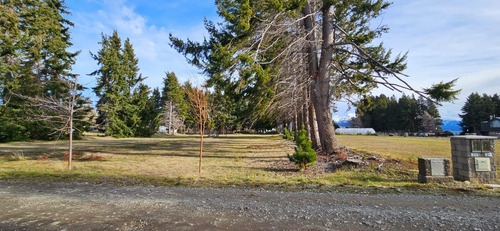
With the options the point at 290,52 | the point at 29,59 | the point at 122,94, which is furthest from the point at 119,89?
the point at 290,52

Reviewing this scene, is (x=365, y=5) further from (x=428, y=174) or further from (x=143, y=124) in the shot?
(x=143, y=124)

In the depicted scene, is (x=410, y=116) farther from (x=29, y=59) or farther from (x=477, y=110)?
(x=29, y=59)

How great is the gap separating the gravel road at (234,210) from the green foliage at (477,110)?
85.5m

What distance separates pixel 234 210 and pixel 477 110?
89217mm

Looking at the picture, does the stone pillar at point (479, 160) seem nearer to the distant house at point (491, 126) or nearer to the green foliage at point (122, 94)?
the green foliage at point (122, 94)

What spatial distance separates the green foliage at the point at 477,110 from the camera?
67.6 metres

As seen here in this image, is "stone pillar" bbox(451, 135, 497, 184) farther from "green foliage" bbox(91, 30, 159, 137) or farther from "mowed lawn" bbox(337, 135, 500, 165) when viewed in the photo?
"green foliage" bbox(91, 30, 159, 137)

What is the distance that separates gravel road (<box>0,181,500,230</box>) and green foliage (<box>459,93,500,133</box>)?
85.5 metres

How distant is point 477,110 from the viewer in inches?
2677

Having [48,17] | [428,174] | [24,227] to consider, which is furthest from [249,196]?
[48,17]

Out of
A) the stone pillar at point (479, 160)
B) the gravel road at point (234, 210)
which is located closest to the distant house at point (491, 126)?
the stone pillar at point (479, 160)

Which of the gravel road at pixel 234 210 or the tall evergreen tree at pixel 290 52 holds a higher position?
the tall evergreen tree at pixel 290 52

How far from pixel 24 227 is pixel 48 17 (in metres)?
33.9

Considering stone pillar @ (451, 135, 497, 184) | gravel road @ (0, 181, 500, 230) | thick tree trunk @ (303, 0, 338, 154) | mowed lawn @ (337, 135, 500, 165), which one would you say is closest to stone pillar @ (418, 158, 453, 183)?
stone pillar @ (451, 135, 497, 184)
